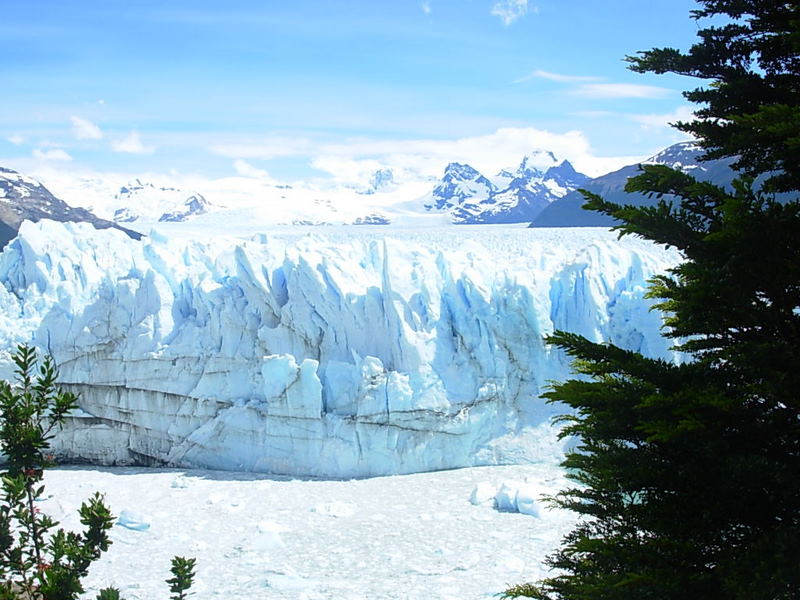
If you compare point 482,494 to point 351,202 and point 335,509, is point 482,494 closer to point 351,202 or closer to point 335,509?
point 335,509

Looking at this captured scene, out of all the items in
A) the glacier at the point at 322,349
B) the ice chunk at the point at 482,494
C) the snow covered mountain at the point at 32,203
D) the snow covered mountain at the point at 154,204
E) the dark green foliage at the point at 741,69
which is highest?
the snow covered mountain at the point at 154,204

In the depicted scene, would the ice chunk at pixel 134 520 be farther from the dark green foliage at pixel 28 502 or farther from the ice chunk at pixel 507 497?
the dark green foliage at pixel 28 502

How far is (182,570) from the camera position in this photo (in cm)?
486

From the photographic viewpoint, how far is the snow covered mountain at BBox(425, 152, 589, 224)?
8031 centimetres

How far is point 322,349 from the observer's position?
616 inches

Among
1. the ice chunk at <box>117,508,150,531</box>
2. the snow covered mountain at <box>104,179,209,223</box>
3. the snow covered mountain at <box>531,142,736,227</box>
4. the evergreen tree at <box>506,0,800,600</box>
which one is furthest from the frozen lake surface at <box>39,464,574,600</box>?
the snow covered mountain at <box>104,179,209,223</box>

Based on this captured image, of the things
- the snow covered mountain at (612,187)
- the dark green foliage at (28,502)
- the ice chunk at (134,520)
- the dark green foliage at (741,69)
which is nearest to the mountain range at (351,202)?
the snow covered mountain at (612,187)

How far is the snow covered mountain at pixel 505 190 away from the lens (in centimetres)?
8031

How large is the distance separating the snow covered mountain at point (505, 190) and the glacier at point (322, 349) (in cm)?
5212

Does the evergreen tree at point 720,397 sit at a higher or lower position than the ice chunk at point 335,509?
higher

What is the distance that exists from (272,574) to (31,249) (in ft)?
36.6

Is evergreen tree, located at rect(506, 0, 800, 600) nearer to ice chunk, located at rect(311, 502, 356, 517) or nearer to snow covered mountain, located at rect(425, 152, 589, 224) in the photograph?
ice chunk, located at rect(311, 502, 356, 517)

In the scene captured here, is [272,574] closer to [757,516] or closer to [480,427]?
[480,427]

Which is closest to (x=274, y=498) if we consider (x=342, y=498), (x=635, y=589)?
(x=342, y=498)
